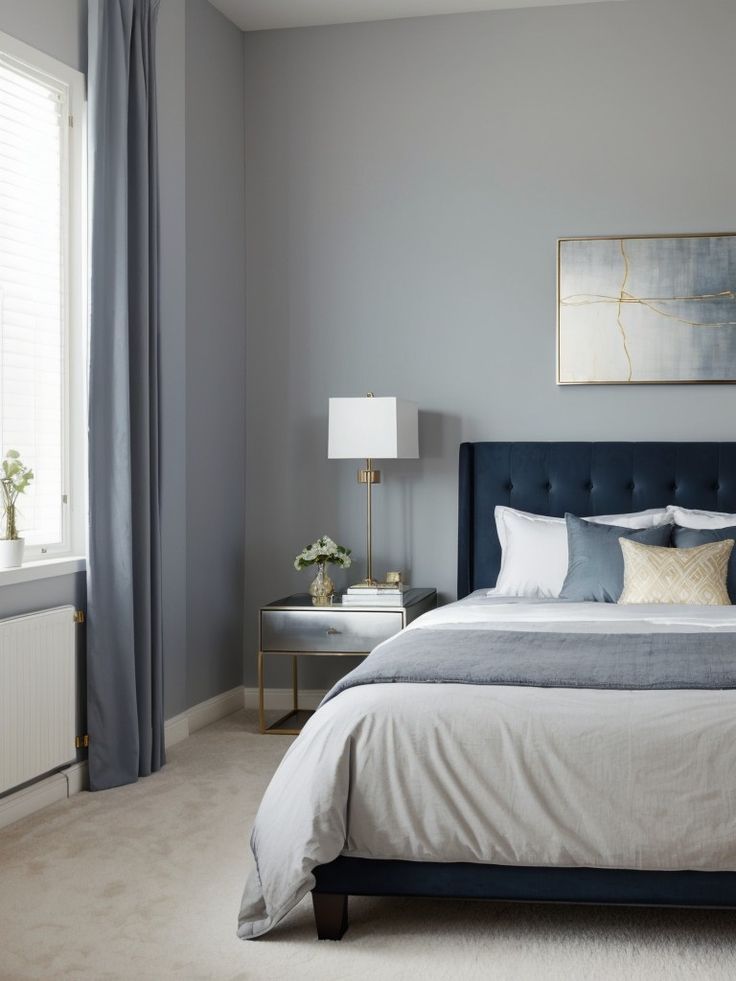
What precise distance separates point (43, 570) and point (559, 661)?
1.86 meters

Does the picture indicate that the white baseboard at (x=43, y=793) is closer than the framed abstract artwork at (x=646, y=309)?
Yes

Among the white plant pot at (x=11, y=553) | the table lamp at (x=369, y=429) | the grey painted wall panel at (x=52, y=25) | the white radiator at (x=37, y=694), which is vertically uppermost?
the grey painted wall panel at (x=52, y=25)

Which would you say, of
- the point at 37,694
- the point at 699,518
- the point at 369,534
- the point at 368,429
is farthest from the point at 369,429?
the point at 37,694

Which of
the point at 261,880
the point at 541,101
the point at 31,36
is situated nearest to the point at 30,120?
the point at 31,36

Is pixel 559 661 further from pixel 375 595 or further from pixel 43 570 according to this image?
pixel 375 595

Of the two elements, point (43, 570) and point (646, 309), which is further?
point (646, 309)

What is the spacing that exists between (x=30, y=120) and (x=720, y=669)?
9.64 ft

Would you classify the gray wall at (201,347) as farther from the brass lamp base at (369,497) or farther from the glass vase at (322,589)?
the brass lamp base at (369,497)

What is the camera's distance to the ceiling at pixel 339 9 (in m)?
5.10

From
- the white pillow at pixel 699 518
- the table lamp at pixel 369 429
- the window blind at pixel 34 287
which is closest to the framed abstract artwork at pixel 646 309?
the white pillow at pixel 699 518

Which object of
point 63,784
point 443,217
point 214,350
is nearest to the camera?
point 63,784

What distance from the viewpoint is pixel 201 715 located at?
502cm

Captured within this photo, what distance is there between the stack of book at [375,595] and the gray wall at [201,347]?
70 centimetres

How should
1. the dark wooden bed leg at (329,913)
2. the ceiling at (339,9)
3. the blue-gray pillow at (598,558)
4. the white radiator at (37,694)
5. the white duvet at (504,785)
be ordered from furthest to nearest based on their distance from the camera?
the ceiling at (339,9) < the blue-gray pillow at (598,558) < the white radiator at (37,694) < the dark wooden bed leg at (329,913) < the white duvet at (504,785)
